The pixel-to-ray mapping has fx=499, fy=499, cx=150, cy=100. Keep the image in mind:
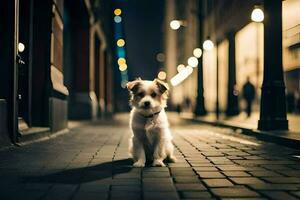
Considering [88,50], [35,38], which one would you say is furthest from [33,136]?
→ [88,50]

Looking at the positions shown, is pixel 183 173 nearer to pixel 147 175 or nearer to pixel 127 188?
pixel 147 175

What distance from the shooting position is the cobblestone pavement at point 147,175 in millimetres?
4641

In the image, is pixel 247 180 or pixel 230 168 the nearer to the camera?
pixel 247 180

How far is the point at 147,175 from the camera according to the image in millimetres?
5758

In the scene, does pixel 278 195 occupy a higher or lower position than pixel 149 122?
lower

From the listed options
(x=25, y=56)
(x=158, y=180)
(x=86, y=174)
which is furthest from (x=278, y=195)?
(x=25, y=56)

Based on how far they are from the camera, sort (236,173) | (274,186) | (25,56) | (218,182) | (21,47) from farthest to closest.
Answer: (25,56) < (21,47) < (236,173) < (218,182) < (274,186)

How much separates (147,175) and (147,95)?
108 centimetres

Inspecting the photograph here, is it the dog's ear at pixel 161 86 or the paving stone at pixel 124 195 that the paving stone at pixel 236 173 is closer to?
the dog's ear at pixel 161 86

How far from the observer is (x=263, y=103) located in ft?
40.9

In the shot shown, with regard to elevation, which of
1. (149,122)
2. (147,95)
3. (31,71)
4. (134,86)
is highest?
(31,71)

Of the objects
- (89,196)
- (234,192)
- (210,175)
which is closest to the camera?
(89,196)

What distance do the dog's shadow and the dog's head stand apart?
81 cm

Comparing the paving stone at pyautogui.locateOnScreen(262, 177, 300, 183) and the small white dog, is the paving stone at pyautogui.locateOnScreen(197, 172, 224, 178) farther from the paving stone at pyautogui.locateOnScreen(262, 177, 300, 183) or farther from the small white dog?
the small white dog
